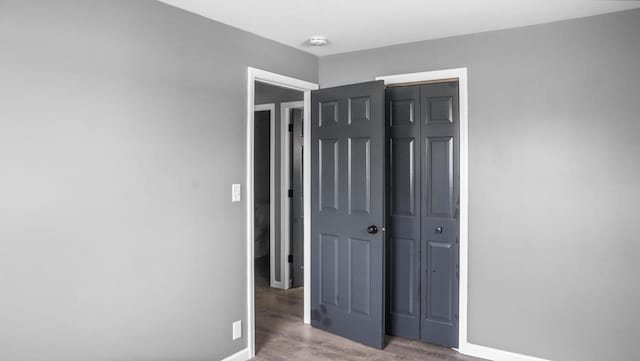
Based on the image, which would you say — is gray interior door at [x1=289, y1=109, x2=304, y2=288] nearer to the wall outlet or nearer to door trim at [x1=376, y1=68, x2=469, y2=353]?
the wall outlet

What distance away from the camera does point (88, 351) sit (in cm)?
238

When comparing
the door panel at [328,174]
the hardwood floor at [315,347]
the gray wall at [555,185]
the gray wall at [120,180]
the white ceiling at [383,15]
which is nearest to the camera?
the gray wall at [120,180]

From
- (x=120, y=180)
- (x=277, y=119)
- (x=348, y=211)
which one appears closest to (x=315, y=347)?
(x=348, y=211)

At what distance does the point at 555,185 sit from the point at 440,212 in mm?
867

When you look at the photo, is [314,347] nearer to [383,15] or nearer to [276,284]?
[276,284]

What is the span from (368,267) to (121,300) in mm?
1909

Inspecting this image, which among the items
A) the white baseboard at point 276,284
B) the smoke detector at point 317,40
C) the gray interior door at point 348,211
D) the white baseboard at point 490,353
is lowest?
the white baseboard at point 490,353

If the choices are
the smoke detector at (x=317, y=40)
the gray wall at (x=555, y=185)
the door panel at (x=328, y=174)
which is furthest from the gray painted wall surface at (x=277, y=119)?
the gray wall at (x=555, y=185)

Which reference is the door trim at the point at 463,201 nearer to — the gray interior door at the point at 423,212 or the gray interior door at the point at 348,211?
the gray interior door at the point at 423,212

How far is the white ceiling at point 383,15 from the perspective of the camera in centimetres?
279

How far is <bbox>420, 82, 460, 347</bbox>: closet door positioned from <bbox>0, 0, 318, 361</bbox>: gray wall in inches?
58.4

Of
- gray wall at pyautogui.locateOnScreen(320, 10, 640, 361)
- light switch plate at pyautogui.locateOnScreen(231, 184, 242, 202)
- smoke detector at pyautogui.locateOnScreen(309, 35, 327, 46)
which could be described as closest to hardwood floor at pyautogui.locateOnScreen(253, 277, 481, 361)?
gray wall at pyautogui.locateOnScreen(320, 10, 640, 361)

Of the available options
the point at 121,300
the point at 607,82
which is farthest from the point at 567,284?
the point at 121,300

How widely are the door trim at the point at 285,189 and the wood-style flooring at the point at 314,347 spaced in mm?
955
